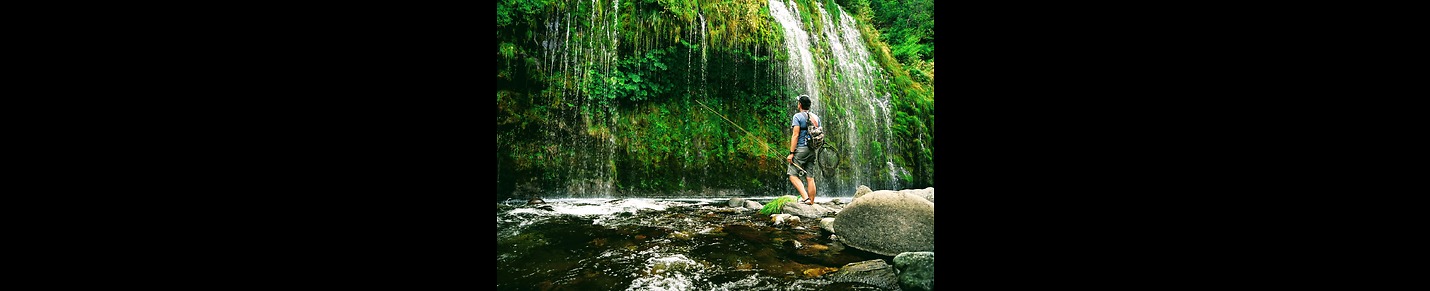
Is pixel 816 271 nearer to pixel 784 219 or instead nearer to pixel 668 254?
pixel 668 254

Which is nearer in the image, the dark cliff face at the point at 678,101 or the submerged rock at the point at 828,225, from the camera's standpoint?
the submerged rock at the point at 828,225

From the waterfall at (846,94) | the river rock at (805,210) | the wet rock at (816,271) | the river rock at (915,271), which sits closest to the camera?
the river rock at (915,271)

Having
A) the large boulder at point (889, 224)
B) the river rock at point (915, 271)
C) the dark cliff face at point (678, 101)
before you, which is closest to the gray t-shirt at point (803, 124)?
the large boulder at point (889, 224)

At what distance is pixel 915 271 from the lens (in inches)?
98.4

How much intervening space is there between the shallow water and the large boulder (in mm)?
96

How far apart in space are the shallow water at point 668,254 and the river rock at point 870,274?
2.8 inches

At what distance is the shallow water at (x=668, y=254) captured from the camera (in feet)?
8.82

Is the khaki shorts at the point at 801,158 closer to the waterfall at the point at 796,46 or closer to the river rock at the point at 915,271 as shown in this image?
the river rock at the point at 915,271

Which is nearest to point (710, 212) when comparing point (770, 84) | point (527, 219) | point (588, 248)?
point (527, 219)

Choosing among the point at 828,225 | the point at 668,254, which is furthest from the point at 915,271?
the point at 668,254

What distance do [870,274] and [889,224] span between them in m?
0.71
